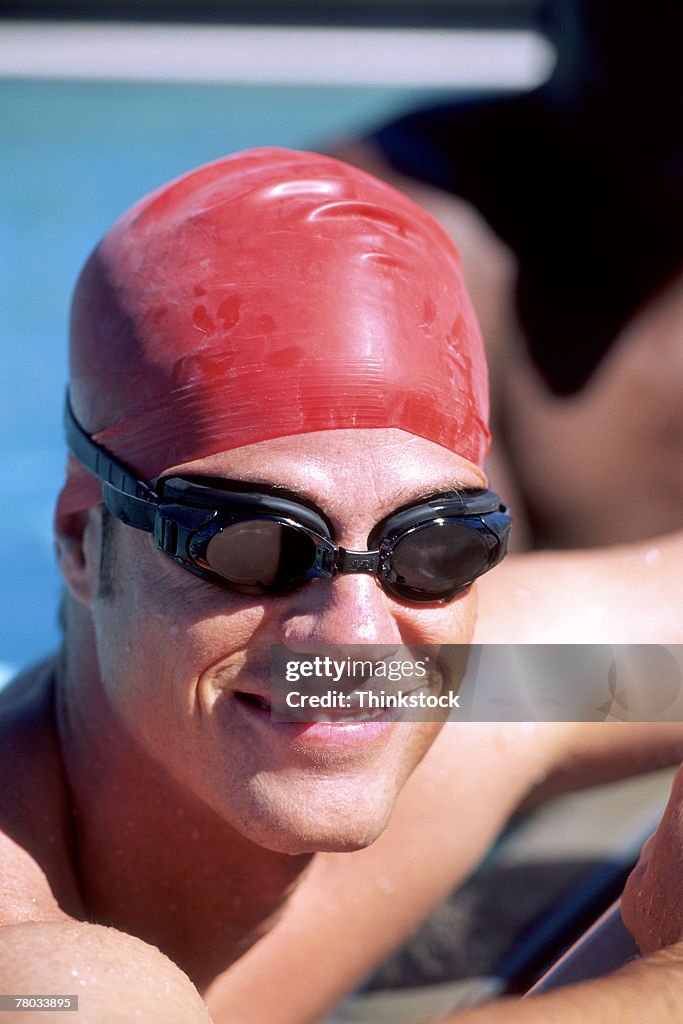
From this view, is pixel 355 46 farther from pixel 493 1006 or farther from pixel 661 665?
pixel 493 1006

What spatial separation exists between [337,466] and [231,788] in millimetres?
353

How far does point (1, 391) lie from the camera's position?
4.80 metres

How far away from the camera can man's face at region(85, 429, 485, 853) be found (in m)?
1.13

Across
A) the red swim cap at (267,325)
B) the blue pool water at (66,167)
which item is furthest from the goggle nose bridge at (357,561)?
the blue pool water at (66,167)

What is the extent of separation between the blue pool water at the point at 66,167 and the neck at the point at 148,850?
2.99m

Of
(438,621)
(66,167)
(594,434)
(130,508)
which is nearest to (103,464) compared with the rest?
(130,508)

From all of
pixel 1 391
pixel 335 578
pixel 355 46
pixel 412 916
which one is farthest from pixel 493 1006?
pixel 355 46

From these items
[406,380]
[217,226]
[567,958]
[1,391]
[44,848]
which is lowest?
[1,391]

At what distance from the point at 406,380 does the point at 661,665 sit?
803 millimetres

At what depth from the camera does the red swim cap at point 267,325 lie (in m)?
1.16

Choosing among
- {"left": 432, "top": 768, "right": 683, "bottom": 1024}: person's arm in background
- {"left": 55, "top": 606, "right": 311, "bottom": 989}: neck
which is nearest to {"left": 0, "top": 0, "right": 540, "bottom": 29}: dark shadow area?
{"left": 55, "top": 606, "right": 311, "bottom": 989}: neck

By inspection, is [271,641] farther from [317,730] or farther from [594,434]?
[594,434]

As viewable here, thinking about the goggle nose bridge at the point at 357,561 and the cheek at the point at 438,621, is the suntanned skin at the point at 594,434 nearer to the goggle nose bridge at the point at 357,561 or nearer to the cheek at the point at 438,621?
the cheek at the point at 438,621

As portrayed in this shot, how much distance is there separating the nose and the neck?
35 cm
